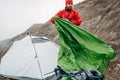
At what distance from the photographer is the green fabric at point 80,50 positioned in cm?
1057

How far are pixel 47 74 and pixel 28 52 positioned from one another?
1662mm

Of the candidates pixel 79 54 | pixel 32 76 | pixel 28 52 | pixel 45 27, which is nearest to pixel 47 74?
pixel 32 76

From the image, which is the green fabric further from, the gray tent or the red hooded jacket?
the gray tent

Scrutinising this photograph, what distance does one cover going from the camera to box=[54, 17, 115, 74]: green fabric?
10570 mm

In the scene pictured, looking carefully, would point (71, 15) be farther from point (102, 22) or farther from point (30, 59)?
point (102, 22)

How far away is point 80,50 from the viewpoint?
10.9 metres

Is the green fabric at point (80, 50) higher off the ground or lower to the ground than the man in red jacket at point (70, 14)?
lower

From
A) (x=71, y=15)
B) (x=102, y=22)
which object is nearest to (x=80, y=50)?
(x=71, y=15)

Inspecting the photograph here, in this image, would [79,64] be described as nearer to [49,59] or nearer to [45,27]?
[49,59]

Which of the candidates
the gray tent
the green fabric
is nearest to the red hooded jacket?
the green fabric

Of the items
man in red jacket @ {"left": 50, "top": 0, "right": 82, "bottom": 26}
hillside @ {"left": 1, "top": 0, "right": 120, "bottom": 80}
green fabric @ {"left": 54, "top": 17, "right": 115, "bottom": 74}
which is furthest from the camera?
hillside @ {"left": 1, "top": 0, "right": 120, "bottom": 80}

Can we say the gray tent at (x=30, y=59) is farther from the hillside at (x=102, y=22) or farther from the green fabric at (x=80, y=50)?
the hillside at (x=102, y=22)

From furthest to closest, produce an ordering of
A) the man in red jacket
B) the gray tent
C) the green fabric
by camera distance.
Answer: the gray tent < the man in red jacket < the green fabric

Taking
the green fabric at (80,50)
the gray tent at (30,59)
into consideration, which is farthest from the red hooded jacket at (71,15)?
the gray tent at (30,59)
